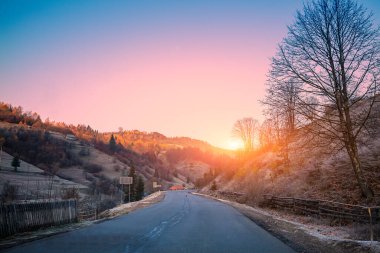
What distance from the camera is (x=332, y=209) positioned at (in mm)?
17031

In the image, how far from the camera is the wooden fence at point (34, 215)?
11523 millimetres

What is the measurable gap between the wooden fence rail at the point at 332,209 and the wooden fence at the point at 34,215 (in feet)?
41.9

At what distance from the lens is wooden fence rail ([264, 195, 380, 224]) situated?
13164 millimetres

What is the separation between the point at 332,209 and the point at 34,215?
14.4 metres

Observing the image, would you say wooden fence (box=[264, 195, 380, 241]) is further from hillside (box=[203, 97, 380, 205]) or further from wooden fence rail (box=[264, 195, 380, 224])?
hillside (box=[203, 97, 380, 205])

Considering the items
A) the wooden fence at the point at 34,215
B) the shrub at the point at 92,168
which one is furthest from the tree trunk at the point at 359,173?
the shrub at the point at 92,168

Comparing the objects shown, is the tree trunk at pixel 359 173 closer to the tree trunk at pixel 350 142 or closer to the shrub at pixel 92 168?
the tree trunk at pixel 350 142

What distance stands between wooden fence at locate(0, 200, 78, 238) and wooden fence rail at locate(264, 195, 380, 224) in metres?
12.8

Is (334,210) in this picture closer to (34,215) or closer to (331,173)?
(331,173)

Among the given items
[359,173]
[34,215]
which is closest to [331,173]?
[359,173]

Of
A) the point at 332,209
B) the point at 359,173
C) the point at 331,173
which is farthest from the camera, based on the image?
the point at 331,173

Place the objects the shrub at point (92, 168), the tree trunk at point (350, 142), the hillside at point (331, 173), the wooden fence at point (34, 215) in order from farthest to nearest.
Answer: the shrub at point (92, 168), the hillside at point (331, 173), the tree trunk at point (350, 142), the wooden fence at point (34, 215)

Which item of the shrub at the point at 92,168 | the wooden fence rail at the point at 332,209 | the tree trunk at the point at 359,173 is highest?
the tree trunk at the point at 359,173

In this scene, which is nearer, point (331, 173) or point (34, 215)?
point (34, 215)
